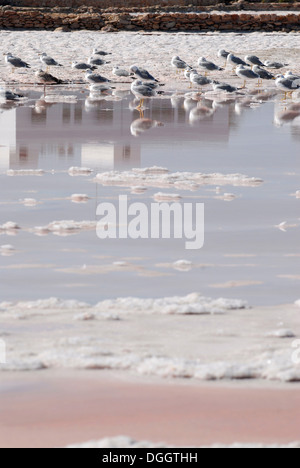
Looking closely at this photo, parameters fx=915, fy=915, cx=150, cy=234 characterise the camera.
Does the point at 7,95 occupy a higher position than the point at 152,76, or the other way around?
the point at 152,76

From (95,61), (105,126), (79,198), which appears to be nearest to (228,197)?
(79,198)

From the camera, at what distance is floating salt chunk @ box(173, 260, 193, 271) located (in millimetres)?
5414

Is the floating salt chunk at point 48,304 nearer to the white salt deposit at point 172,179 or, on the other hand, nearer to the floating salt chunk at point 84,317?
the floating salt chunk at point 84,317

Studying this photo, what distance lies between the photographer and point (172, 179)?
26.6 ft

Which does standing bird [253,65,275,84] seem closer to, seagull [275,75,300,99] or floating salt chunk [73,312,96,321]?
seagull [275,75,300,99]

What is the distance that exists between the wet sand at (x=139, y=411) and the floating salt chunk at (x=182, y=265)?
1.70 metres

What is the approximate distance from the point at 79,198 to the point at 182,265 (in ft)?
6.55

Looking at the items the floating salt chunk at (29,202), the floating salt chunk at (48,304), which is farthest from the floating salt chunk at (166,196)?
the floating salt chunk at (48,304)

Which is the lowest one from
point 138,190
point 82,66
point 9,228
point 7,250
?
point 7,250

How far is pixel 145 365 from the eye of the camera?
385 cm

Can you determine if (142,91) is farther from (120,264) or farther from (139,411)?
(139,411)

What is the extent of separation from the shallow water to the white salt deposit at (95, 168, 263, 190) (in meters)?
0.13

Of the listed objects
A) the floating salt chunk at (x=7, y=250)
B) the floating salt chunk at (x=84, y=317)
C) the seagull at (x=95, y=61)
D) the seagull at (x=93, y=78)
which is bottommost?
the floating salt chunk at (x=84, y=317)

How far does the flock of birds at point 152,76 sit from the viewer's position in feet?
54.2
